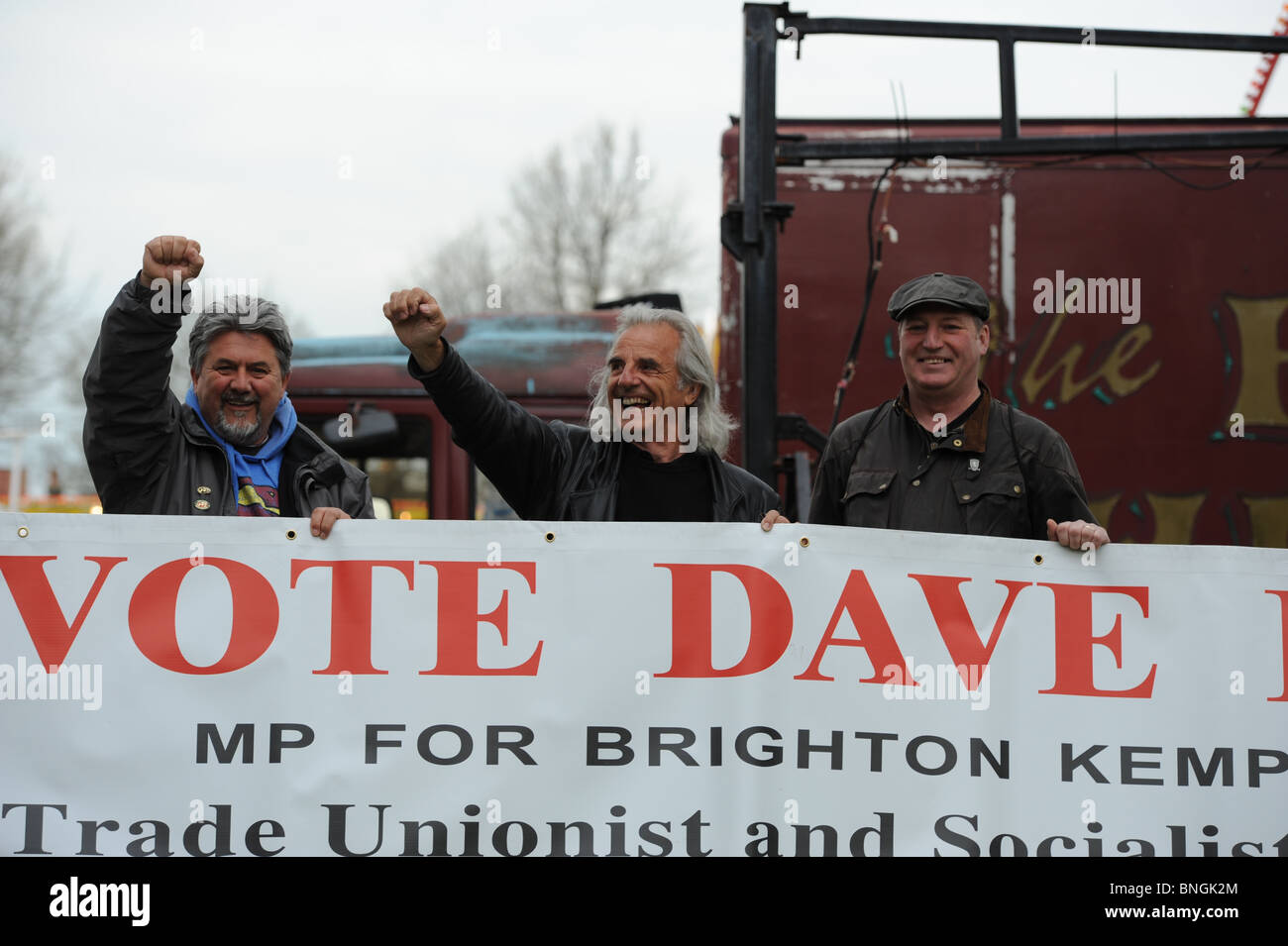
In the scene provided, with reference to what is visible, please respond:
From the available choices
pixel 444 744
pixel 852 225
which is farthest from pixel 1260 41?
pixel 444 744

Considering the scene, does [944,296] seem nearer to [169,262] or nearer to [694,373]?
[694,373]

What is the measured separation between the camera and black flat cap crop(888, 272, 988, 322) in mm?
3514

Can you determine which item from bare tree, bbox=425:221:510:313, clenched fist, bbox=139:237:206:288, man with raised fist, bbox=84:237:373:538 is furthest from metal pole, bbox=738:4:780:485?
bare tree, bbox=425:221:510:313

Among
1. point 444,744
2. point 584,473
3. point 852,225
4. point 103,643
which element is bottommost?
point 444,744

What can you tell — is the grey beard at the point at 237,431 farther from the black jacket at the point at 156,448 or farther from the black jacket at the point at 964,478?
the black jacket at the point at 964,478

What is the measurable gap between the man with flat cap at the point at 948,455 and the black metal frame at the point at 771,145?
43.2 inches

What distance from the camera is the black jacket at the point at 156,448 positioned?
10.1 feet

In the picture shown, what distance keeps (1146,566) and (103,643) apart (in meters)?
2.60

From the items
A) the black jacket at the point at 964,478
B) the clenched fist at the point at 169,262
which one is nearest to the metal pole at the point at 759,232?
the black jacket at the point at 964,478

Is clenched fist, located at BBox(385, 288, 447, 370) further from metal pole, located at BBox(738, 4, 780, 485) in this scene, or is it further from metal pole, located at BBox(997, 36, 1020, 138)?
metal pole, located at BBox(997, 36, 1020, 138)

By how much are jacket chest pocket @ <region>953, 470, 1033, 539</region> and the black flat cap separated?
1.55 feet

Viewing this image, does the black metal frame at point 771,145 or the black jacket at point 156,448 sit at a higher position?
the black metal frame at point 771,145
